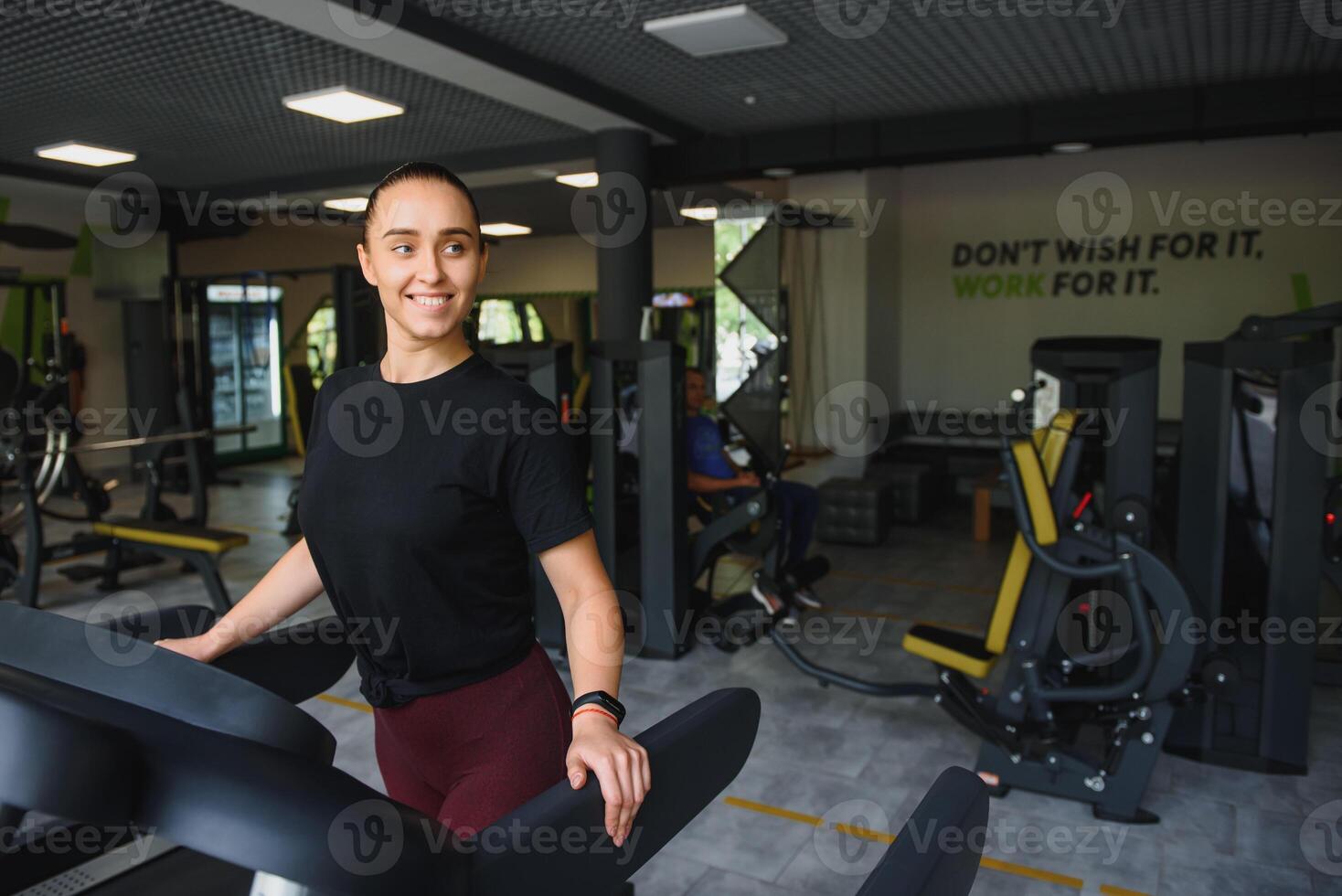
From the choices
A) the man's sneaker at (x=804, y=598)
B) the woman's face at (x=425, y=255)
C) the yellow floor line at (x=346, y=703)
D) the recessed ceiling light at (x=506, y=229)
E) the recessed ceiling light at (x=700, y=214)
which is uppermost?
the recessed ceiling light at (x=506, y=229)

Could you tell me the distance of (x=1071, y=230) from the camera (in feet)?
31.2

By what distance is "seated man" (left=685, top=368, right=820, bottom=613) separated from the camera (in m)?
5.07

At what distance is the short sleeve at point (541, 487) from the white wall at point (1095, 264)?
8.85 meters

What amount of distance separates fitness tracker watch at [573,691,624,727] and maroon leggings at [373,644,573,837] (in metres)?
0.20

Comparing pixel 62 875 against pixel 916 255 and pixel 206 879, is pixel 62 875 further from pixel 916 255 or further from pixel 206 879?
pixel 916 255

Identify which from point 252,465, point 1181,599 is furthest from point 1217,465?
point 252,465

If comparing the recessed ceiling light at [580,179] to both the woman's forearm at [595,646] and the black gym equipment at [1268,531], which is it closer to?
the black gym equipment at [1268,531]

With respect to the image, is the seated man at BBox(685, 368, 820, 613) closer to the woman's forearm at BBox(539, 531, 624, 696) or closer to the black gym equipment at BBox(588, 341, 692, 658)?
the black gym equipment at BBox(588, 341, 692, 658)

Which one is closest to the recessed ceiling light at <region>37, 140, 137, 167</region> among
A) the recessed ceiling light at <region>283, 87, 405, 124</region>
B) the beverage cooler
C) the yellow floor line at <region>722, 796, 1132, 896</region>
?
the recessed ceiling light at <region>283, 87, 405, 124</region>

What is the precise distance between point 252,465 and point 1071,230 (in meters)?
9.53

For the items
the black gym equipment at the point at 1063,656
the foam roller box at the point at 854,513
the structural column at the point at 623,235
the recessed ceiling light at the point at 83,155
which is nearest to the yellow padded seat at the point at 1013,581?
the black gym equipment at the point at 1063,656

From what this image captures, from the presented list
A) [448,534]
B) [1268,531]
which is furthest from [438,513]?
[1268,531]

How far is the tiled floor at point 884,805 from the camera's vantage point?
2734mm

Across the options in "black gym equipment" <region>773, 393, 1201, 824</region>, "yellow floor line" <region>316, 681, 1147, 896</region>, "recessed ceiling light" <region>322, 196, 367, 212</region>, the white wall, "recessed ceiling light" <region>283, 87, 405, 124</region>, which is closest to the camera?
"yellow floor line" <region>316, 681, 1147, 896</region>
